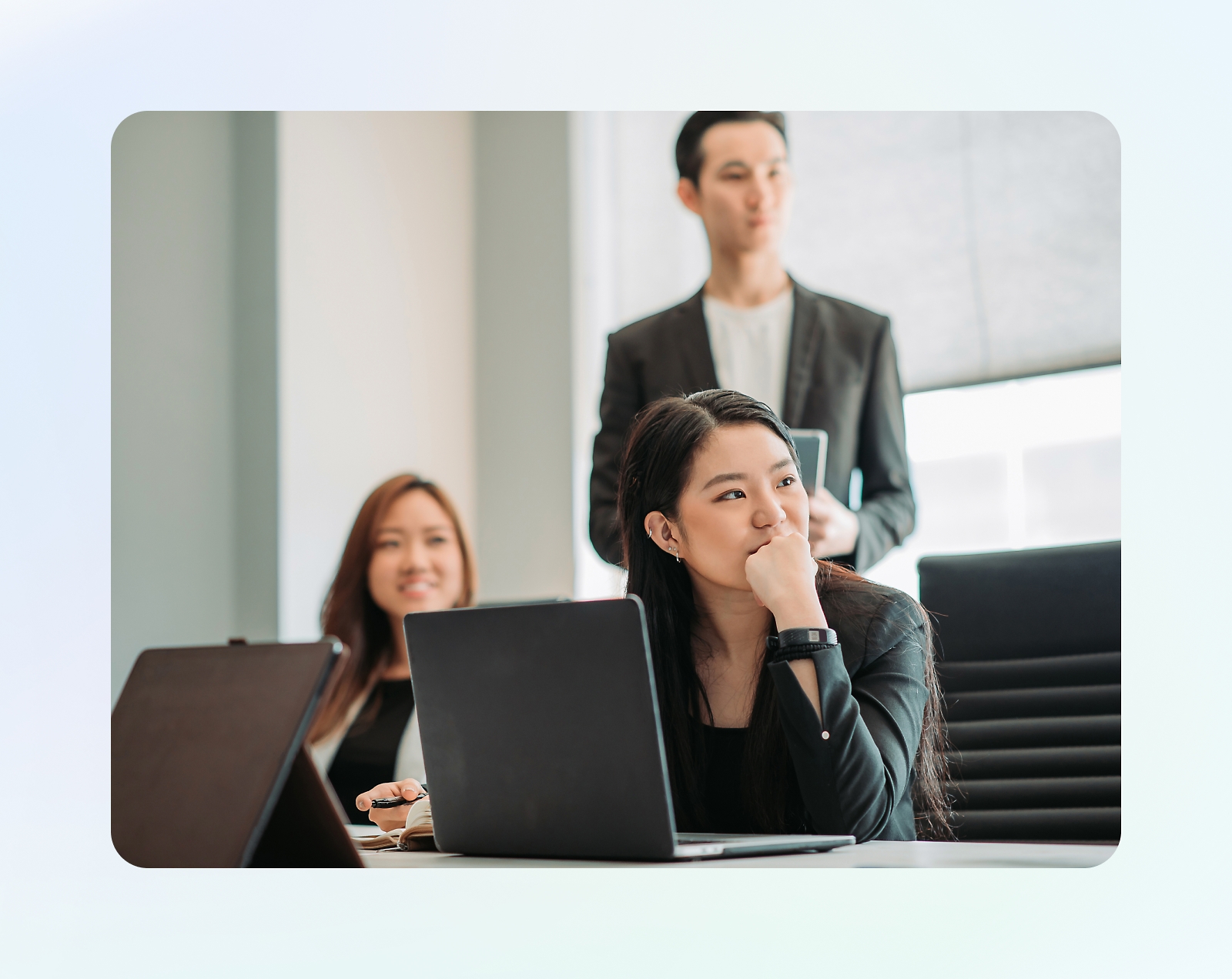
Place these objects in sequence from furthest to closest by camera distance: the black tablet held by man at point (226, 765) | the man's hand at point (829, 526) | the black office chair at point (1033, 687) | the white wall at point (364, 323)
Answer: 1. the white wall at point (364, 323)
2. the man's hand at point (829, 526)
3. the black office chair at point (1033, 687)
4. the black tablet held by man at point (226, 765)

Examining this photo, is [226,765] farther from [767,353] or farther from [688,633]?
[767,353]

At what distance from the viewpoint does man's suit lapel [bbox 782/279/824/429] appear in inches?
96.6

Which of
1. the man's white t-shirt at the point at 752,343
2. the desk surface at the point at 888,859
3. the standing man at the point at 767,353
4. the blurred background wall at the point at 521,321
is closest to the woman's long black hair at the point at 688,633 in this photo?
the desk surface at the point at 888,859

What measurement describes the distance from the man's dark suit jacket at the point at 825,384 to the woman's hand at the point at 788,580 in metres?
1.03

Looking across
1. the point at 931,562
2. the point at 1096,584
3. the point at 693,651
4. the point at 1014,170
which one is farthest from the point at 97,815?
the point at 1014,170

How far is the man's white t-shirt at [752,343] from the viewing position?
2604mm

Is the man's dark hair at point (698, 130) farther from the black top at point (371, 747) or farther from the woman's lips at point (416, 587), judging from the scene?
Result: the black top at point (371, 747)

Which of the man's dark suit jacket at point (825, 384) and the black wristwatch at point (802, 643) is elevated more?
the man's dark suit jacket at point (825, 384)

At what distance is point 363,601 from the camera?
8.52ft

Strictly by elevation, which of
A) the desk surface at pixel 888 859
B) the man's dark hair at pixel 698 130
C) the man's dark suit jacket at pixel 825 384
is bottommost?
the desk surface at pixel 888 859

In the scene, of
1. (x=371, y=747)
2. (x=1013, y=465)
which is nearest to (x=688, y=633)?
(x=371, y=747)

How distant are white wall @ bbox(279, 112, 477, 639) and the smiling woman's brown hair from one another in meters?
0.51

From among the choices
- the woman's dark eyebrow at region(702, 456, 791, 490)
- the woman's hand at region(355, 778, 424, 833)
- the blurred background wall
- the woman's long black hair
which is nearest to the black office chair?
the woman's long black hair

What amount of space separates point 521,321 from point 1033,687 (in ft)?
7.38
